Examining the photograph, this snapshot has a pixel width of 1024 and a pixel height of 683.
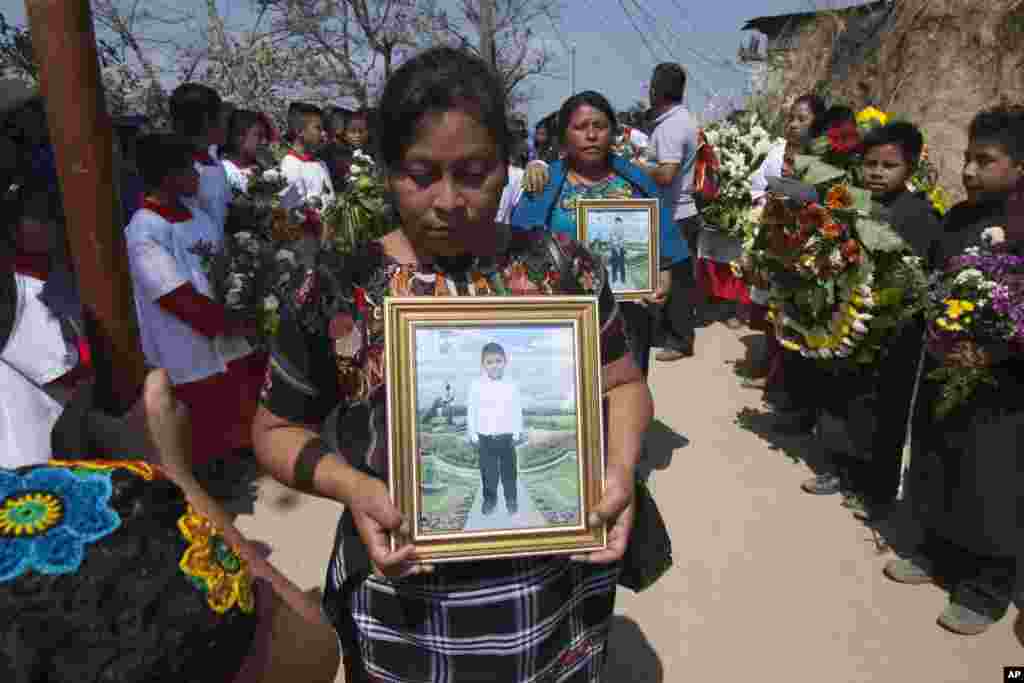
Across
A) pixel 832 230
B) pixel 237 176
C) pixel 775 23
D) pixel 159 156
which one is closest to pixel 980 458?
pixel 832 230

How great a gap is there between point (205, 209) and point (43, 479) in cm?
358

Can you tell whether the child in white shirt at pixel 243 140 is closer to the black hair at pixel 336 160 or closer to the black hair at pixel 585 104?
the black hair at pixel 336 160

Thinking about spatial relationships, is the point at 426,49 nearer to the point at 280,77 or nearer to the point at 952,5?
the point at 952,5

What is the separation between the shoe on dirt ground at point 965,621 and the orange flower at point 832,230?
183 cm

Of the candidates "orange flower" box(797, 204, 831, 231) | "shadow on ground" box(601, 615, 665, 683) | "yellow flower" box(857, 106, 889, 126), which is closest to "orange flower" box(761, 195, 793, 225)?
"orange flower" box(797, 204, 831, 231)

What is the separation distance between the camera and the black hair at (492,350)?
4.27ft

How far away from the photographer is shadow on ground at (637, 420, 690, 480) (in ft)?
15.1

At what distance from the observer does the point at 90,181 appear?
100cm

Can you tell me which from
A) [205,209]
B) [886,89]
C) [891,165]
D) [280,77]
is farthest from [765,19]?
[205,209]

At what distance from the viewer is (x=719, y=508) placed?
4.08 m

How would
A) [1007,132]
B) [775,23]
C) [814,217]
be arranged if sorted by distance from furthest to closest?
1. [775,23]
2. [814,217]
3. [1007,132]

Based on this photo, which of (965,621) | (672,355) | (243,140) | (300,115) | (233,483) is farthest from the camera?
(300,115)

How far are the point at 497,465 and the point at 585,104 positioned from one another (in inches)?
112

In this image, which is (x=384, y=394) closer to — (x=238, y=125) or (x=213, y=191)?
(x=213, y=191)
